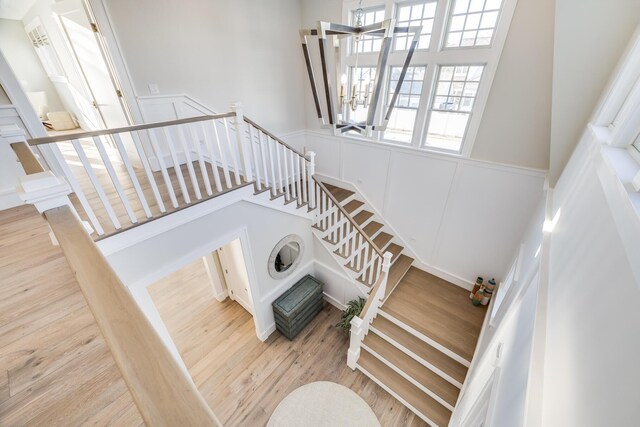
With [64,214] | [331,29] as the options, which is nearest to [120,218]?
[64,214]

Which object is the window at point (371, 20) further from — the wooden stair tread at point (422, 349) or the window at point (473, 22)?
the wooden stair tread at point (422, 349)

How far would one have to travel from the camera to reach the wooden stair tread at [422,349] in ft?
9.92

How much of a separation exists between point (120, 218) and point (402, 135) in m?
3.88

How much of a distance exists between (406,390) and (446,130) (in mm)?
3648

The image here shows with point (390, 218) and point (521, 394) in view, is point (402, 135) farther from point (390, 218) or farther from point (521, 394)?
point (521, 394)

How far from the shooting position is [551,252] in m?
1.33

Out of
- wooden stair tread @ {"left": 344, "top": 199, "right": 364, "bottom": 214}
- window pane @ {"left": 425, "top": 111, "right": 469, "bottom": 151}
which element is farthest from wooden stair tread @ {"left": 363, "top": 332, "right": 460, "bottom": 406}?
window pane @ {"left": 425, "top": 111, "right": 469, "bottom": 151}

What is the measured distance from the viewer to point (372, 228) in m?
4.50

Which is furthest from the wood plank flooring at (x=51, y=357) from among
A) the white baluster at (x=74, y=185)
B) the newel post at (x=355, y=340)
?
the newel post at (x=355, y=340)

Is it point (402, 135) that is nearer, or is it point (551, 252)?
point (551, 252)

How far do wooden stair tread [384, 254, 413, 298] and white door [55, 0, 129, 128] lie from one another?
436 cm

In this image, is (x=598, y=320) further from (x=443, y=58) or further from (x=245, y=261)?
(x=443, y=58)

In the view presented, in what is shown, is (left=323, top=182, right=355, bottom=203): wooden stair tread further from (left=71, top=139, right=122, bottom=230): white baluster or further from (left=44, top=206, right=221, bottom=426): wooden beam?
(left=44, top=206, right=221, bottom=426): wooden beam

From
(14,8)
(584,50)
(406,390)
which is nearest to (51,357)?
(406,390)
